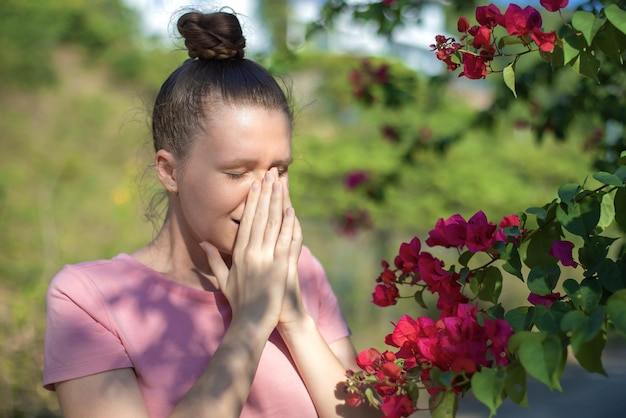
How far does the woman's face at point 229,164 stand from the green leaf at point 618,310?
867 mm

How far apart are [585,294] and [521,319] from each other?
12 cm

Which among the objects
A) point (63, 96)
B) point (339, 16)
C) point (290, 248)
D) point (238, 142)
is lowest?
point (290, 248)

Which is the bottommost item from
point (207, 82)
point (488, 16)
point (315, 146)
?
point (488, 16)

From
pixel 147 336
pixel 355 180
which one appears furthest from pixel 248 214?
pixel 355 180

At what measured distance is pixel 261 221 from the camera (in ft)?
5.28

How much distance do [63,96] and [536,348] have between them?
8.40 meters

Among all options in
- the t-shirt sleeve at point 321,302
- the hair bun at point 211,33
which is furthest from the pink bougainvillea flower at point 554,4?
the t-shirt sleeve at point 321,302

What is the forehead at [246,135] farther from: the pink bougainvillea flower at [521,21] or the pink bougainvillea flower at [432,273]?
the pink bougainvillea flower at [521,21]

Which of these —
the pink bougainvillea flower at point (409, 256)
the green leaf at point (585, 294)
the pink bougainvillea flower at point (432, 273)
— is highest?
the pink bougainvillea flower at point (409, 256)

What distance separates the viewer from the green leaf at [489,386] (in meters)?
1.01

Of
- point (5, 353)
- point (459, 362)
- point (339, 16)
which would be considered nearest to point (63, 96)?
point (5, 353)

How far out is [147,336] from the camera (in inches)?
63.3

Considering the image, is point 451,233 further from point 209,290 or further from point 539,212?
point 209,290

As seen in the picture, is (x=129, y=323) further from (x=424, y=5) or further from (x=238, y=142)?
(x=424, y=5)
